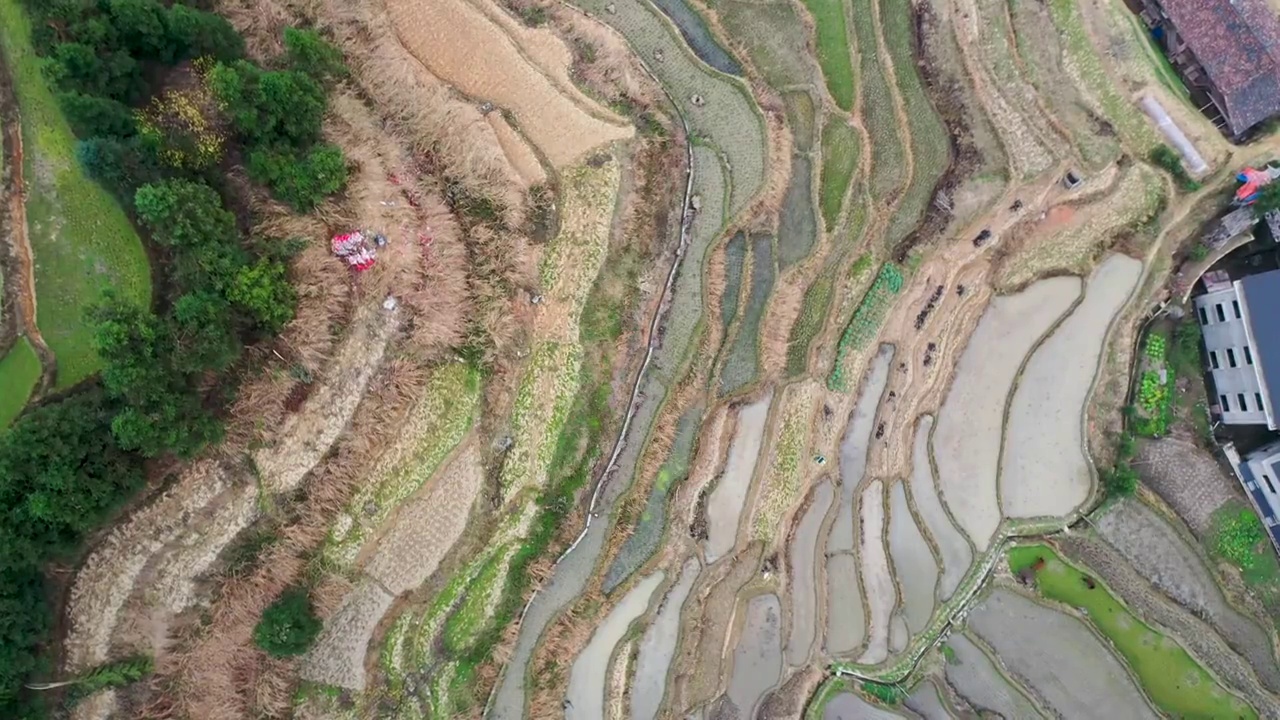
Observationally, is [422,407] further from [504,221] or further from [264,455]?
[504,221]

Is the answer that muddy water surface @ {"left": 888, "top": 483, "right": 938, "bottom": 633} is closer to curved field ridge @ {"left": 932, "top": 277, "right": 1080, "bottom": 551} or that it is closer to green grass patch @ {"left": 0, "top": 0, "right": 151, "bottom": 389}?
curved field ridge @ {"left": 932, "top": 277, "right": 1080, "bottom": 551}

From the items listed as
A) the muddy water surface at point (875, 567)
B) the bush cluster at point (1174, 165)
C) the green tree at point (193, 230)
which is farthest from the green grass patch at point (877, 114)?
the green tree at point (193, 230)

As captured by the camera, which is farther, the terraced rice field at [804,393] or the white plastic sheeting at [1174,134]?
the white plastic sheeting at [1174,134]

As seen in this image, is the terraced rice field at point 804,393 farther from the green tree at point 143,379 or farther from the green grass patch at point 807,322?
the green tree at point 143,379

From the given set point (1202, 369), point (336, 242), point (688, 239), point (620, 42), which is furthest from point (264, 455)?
point (1202, 369)

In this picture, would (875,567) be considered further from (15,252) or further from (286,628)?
(15,252)
